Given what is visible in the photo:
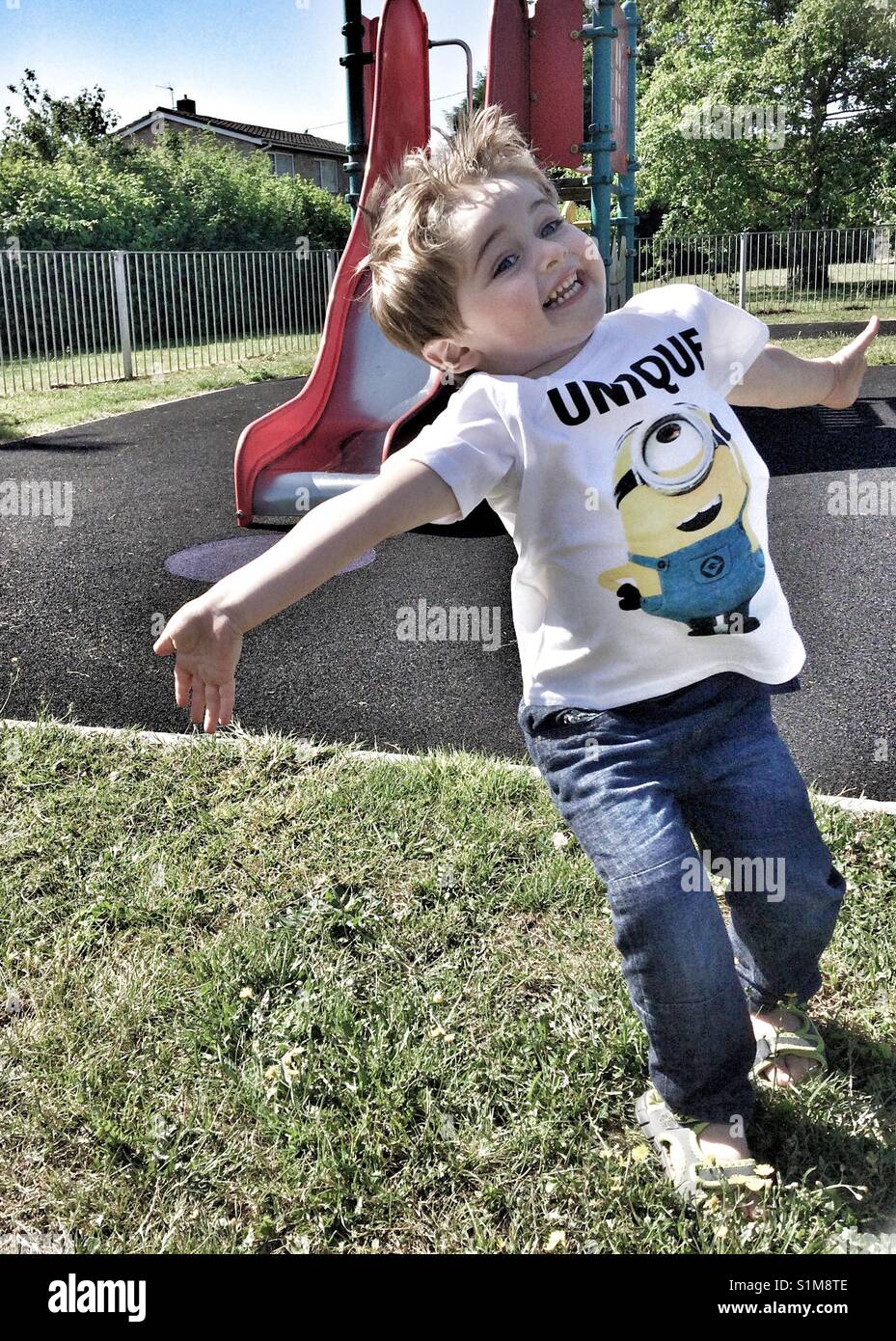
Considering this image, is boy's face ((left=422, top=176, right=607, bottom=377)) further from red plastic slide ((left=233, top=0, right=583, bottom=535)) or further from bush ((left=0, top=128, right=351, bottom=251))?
bush ((left=0, top=128, right=351, bottom=251))

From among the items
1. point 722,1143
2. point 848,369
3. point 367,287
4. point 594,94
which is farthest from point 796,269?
point 722,1143

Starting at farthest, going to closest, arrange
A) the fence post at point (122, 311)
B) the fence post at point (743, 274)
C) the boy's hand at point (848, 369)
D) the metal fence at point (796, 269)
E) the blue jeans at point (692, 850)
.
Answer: the metal fence at point (796, 269) → the fence post at point (743, 274) → the fence post at point (122, 311) → the boy's hand at point (848, 369) → the blue jeans at point (692, 850)

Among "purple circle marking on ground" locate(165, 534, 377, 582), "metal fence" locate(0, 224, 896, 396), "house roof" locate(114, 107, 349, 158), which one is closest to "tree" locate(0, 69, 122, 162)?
"house roof" locate(114, 107, 349, 158)

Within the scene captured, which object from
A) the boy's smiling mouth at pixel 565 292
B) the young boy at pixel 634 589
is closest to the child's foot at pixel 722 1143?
the young boy at pixel 634 589

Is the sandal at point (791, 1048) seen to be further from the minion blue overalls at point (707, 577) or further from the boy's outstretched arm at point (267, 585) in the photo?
the boy's outstretched arm at point (267, 585)

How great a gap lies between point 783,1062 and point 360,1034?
84cm

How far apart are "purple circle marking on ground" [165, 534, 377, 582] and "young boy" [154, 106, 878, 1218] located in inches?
146

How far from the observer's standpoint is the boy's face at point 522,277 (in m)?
1.90

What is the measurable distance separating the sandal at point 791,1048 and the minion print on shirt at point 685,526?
817 mm

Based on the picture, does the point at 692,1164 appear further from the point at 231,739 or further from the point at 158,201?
the point at 158,201

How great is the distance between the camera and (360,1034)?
2.29 metres

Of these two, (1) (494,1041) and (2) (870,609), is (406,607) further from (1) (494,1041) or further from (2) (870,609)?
(1) (494,1041)

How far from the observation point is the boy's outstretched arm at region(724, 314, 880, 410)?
7.43ft
